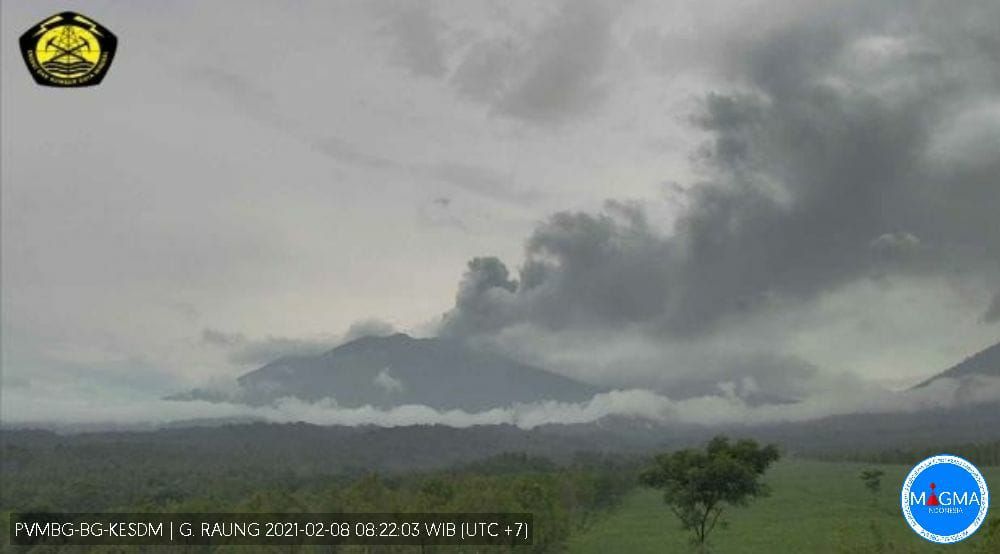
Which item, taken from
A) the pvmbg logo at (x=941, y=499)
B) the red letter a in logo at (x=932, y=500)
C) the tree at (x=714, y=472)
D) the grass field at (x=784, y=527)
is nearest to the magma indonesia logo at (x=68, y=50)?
the pvmbg logo at (x=941, y=499)

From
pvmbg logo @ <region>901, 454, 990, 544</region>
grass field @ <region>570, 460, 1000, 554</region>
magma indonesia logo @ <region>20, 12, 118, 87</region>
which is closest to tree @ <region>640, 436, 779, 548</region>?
grass field @ <region>570, 460, 1000, 554</region>

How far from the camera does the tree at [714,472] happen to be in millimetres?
72500

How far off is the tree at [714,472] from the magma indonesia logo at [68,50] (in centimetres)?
6864

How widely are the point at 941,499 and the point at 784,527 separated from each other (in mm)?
111826

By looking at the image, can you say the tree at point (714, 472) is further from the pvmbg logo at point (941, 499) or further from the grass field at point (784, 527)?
the pvmbg logo at point (941, 499)

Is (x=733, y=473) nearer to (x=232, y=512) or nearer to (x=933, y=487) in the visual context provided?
(x=933, y=487)

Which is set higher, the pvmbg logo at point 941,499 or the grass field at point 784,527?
the pvmbg logo at point 941,499

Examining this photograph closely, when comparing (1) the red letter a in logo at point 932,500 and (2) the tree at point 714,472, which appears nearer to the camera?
(1) the red letter a in logo at point 932,500

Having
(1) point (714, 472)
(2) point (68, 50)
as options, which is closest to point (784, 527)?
(1) point (714, 472)

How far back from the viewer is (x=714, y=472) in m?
72.6

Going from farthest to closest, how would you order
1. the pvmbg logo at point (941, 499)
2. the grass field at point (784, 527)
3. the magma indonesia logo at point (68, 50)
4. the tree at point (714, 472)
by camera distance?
the grass field at point (784, 527)
the tree at point (714, 472)
the pvmbg logo at point (941, 499)
the magma indonesia logo at point (68, 50)

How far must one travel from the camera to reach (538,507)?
4193 inches

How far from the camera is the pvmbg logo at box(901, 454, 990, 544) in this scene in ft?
122

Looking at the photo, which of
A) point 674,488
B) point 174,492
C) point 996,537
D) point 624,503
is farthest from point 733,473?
point 174,492
